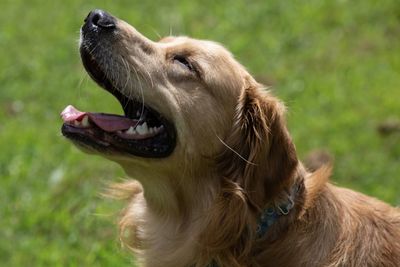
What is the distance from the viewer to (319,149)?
26.3 feet

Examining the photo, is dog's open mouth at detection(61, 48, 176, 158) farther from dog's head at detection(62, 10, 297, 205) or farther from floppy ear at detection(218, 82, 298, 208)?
floppy ear at detection(218, 82, 298, 208)

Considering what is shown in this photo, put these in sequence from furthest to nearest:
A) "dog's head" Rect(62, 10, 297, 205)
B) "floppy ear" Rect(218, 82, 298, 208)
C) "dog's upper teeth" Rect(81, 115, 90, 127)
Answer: "dog's upper teeth" Rect(81, 115, 90, 127)
"dog's head" Rect(62, 10, 297, 205)
"floppy ear" Rect(218, 82, 298, 208)

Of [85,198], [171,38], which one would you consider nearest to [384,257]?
[171,38]

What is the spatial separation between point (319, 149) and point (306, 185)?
131 inches

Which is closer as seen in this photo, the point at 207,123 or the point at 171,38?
the point at 207,123

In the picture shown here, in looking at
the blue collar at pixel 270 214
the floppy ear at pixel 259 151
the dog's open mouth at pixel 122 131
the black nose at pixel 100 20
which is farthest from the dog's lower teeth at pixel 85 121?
the blue collar at pixel 270 214

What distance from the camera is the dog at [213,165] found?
455cm

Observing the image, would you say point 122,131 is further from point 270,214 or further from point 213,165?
point 270,214

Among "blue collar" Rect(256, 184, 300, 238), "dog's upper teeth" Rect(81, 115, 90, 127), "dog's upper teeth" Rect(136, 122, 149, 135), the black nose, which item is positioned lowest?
"blue collar" Rect(256, 184, 300, 238)

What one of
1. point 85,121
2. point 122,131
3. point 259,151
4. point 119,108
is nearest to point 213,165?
point 259,151

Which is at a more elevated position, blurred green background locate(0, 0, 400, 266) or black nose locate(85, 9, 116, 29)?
black nose locate(85, 9, 116, 29)

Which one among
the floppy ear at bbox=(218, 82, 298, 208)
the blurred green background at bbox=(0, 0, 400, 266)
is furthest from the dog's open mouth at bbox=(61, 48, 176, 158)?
the blurred green background at bbox=(0, 0, 400, 266)

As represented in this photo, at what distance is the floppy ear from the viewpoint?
4.55 meters

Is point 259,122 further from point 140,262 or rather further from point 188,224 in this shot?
point 140,262
